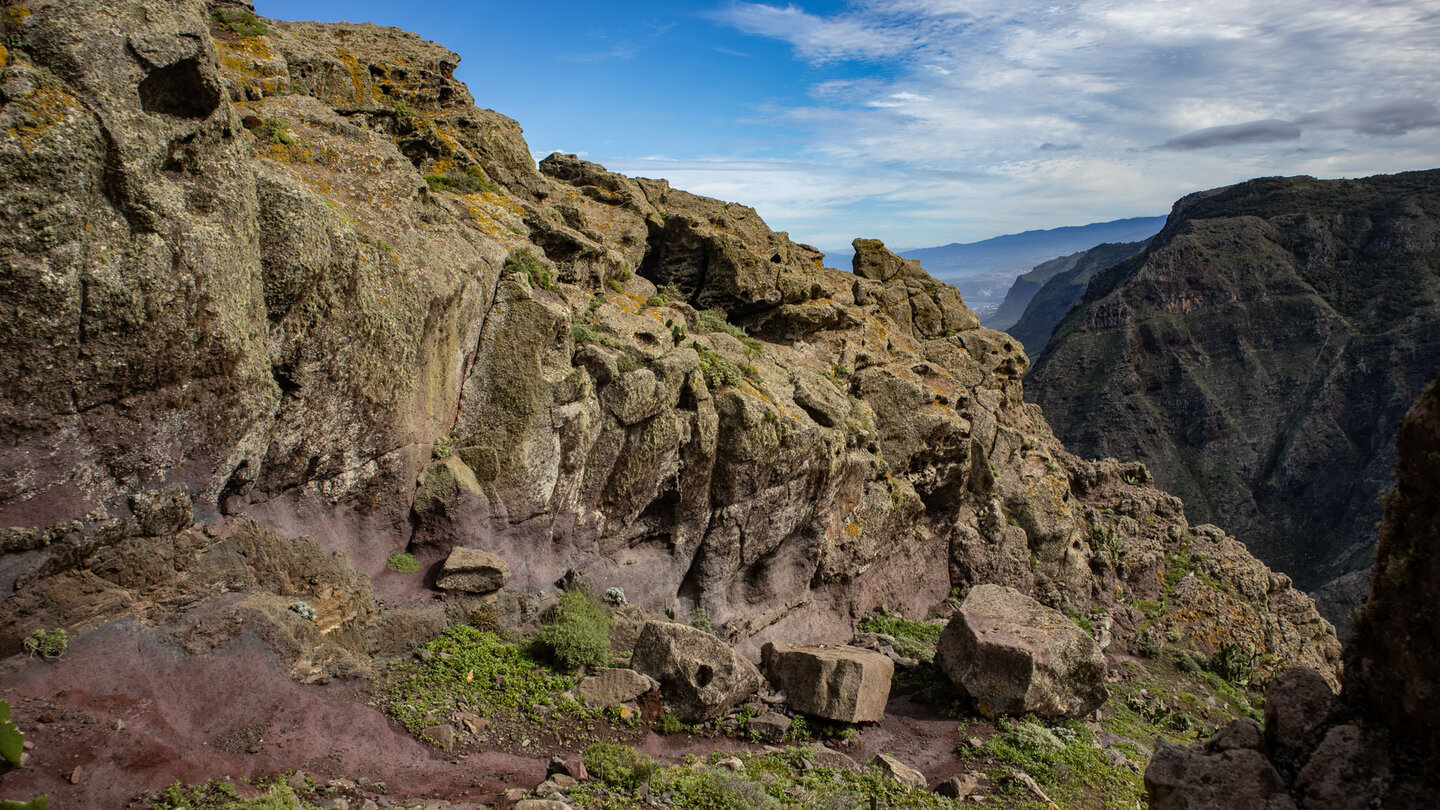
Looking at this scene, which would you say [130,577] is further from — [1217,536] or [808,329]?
[1217,536]

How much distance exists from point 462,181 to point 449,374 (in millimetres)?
7508

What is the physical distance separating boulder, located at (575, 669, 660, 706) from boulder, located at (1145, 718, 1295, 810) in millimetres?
9394

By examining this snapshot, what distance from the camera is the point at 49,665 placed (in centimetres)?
945

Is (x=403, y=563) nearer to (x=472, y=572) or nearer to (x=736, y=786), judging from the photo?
(x=472, y=572)

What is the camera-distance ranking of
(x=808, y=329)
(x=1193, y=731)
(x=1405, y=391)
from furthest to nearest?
(x=1405, y=391) → (x=808, y=329) → (x=1193, y=731)

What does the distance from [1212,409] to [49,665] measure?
14042 cm

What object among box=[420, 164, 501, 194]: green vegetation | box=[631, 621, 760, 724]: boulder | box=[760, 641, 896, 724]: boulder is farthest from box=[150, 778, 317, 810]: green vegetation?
box=[420, 164, 501, 194]: green vegetation

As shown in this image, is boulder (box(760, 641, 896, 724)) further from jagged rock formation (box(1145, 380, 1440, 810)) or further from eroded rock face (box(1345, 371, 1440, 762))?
eroded rock face (box(1345, 371, 1440, 762))

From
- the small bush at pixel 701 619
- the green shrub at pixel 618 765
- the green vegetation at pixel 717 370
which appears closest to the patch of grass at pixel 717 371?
the green vegetation at pixel 717 370

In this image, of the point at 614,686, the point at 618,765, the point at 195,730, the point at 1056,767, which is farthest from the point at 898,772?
the point at 195,730

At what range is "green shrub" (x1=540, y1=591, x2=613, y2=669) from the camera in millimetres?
15641

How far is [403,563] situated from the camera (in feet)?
51.6

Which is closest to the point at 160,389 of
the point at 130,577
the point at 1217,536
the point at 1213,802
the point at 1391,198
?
the point at 130,577

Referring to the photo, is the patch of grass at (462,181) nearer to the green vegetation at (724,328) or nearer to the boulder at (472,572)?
the green vegetation at (724,328)
